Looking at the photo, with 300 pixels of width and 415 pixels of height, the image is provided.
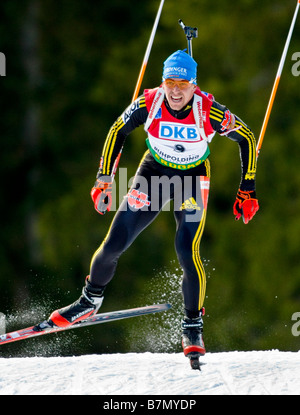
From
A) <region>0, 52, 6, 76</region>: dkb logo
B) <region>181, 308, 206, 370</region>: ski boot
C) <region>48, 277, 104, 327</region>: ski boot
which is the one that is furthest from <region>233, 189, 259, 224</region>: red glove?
<region>0, 52, 6, 76</region>: dkb logo

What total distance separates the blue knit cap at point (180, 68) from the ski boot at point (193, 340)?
1.63 m

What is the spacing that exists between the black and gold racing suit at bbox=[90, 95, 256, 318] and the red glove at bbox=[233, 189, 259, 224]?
0.17 ft

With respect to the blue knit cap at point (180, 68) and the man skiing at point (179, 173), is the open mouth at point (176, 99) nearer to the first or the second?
the man skiing at point (179, 173)

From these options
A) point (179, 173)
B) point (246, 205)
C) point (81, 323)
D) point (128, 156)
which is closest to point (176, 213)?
point (179, 173)

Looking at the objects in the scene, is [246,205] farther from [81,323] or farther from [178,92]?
[81,323]

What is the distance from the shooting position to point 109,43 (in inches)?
627

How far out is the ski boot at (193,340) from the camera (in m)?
5.34

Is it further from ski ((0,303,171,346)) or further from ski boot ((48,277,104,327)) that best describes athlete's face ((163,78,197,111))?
ski ((0,303,171,346))

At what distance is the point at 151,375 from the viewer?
5.51 metres

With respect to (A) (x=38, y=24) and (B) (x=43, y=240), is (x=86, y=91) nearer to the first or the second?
(A) (x=38, y=24)

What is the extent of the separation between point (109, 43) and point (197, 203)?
37.0 feet

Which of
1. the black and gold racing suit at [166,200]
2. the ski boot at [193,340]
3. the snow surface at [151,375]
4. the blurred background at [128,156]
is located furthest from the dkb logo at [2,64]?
the ski boot at [193,340]

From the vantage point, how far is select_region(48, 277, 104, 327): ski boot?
5492 millimetres
